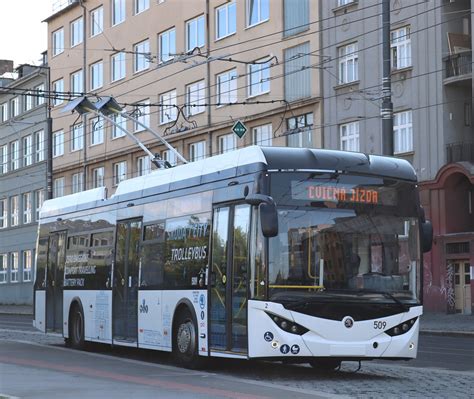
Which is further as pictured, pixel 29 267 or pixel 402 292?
pixel 29 267

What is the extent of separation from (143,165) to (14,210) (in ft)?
66.5

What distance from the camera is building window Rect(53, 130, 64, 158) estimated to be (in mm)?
65188

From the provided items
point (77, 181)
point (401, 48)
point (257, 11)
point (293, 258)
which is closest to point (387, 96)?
point (401, 48)

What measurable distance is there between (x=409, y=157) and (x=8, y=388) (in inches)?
1076

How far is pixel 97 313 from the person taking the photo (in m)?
20.4

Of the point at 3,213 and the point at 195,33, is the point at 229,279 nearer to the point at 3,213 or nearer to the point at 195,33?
the point at 195,33

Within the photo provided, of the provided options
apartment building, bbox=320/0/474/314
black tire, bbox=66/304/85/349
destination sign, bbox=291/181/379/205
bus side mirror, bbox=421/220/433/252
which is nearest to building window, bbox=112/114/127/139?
apartment building, bbox=320/0/474/314

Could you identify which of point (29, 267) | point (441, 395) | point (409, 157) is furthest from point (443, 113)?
point (29, 267)

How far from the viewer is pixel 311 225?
14.2m

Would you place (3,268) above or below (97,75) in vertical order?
below

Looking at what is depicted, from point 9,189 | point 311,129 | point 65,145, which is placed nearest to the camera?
point 311,129

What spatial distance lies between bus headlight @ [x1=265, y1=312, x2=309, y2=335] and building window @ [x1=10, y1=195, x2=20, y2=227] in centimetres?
5954

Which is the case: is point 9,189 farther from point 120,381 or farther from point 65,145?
point 120,381

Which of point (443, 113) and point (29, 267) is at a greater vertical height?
point (443, 113)
